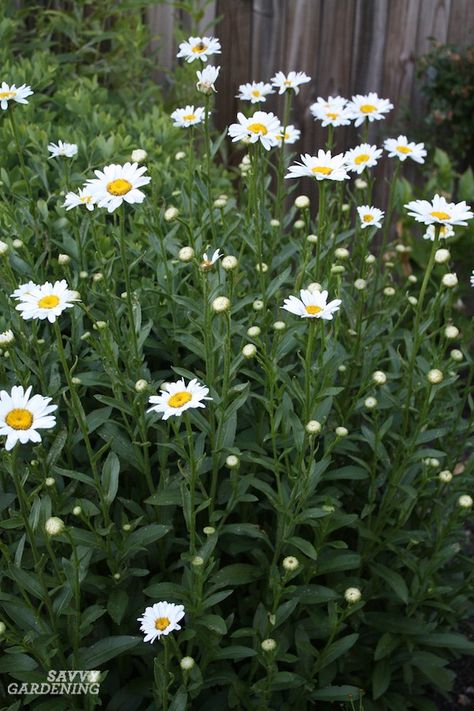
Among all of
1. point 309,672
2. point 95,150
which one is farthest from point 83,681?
point 95,150

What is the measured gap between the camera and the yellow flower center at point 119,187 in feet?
6.27

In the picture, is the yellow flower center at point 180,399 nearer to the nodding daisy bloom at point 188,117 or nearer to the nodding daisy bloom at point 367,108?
the nodding daisy bloom at point 188,117

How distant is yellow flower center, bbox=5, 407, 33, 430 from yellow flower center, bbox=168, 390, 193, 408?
0.28 metres

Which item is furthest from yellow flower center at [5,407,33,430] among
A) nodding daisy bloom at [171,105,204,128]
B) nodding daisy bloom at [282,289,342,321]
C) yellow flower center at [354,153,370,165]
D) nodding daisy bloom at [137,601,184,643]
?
yellow flower center at [354,153,370,165]

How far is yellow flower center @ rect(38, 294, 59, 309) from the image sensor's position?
1.83m

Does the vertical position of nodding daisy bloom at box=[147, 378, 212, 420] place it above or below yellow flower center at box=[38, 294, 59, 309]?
below

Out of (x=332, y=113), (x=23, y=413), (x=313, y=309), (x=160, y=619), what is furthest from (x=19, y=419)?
(x=332, y=113)

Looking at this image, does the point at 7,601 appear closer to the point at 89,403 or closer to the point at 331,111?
the point at 89,403

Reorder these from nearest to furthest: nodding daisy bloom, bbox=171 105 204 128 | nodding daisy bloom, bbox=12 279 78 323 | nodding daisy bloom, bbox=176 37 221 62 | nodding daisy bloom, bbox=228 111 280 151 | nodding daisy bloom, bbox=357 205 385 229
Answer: nodding daisy bloom, bbox=12 279 78 323 < nodding daisy bloom, bbox=228 111 280 151 < nodding daisy bloom, bbox=357 205 385 229 < nodding daisy bloom, bbox=176 37 221 62 < nodding daisy bloom, bbox=171 105 204 128

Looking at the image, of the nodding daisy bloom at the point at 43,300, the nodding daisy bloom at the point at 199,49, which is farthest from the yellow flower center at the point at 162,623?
the nodding daisy bloom at the point at 199,49

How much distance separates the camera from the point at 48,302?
1.84 metres

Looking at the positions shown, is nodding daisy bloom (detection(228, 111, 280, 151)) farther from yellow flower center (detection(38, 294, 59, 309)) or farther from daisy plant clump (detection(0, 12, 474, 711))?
yellow flower center (detection(38, 294, 59, 309))

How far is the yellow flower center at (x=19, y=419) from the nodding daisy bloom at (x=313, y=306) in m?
0.59

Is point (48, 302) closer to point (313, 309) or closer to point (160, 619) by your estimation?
point (313, 309)
